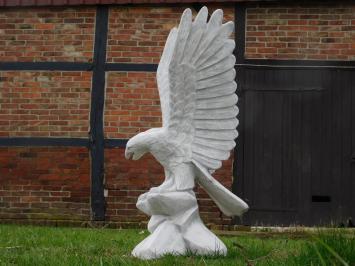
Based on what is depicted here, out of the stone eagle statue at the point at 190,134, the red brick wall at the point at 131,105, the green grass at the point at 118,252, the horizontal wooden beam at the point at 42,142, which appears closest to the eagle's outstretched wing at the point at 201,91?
the stone eagle statue at the point at 190,134

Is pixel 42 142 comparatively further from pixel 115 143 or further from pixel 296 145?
pixel 296 145

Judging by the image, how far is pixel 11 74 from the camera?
8.25m

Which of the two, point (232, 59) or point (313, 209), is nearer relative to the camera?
point (232, 59)

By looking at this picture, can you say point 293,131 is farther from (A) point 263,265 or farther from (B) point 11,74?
(A) point 263,265

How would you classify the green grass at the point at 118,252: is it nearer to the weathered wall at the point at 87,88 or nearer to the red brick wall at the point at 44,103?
the weathered wall at the point at 87,88

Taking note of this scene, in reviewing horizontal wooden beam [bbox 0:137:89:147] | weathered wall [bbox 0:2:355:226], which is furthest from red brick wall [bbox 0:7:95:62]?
horizontal wooden beam [bbox 0:137:89:147]

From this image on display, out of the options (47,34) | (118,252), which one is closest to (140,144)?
(118,252)

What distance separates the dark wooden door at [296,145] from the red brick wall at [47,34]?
2111 mm

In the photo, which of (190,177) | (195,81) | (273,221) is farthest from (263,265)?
(273,221)

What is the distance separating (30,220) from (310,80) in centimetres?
397

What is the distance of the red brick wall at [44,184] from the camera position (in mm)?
8055

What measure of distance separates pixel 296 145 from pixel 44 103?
3.28 meters

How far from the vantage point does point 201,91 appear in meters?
4.35

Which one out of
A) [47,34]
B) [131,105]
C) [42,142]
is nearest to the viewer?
[131,105]
